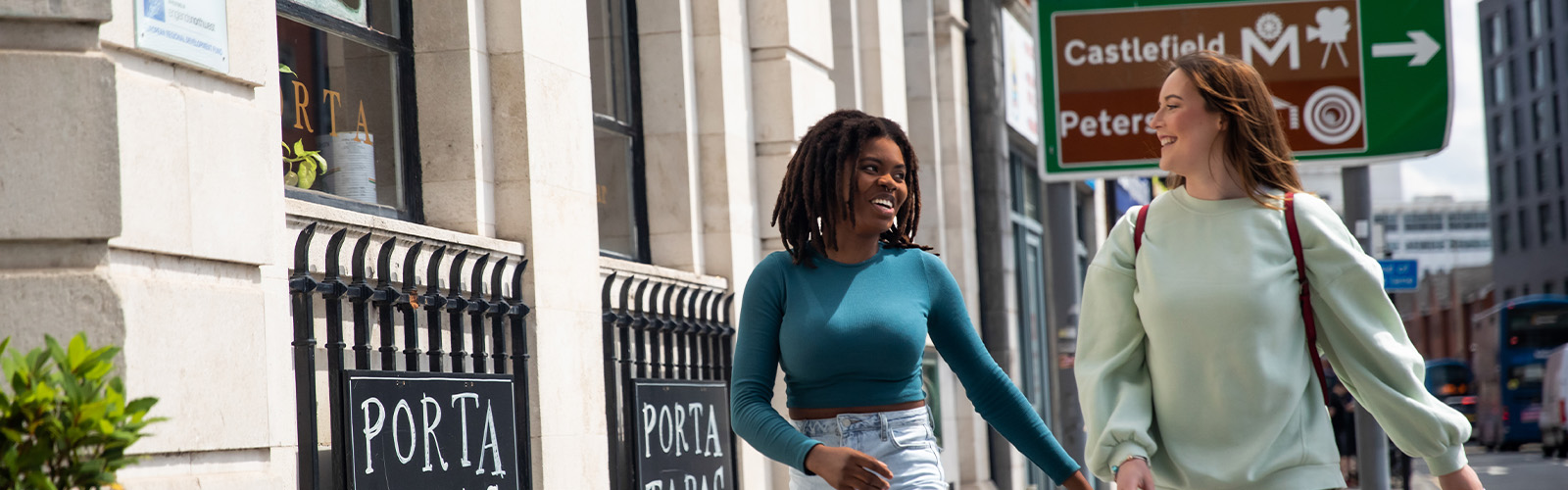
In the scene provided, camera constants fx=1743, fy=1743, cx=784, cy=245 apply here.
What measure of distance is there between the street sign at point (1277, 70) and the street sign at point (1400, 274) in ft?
18.2

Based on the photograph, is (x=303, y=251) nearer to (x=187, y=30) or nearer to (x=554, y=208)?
(x=187, y=30)

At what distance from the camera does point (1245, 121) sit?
367 centimetres

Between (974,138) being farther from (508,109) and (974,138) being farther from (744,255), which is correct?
(508,109)

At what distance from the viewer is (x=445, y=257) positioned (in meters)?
6.49

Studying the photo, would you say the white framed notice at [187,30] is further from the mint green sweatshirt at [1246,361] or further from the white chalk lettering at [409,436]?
the mint green sweatshirt at [1246,361]

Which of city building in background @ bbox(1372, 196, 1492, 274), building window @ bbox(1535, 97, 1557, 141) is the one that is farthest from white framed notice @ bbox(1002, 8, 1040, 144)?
city building in background @ bbox(1372, 196, 1492, 274)

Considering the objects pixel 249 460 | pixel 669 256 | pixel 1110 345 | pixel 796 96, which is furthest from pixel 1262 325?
pixel 796 96

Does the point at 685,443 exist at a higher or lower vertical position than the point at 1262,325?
lower

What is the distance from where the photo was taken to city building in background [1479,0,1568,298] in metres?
81.1

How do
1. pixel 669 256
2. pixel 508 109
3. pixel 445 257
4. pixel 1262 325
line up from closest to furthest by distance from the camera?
pixel 1262 325, pixel 445 257, pixel 508 109, pixel 669 256

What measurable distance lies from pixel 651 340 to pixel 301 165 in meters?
2.71

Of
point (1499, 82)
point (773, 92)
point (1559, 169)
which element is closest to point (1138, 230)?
point (773, 92)

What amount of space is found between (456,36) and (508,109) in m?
0.35

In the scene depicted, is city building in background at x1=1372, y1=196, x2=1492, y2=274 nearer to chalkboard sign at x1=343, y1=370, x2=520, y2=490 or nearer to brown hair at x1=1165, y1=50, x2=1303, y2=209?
chalkboard sign at x1=343, y1=370, x2=520, y2=490
